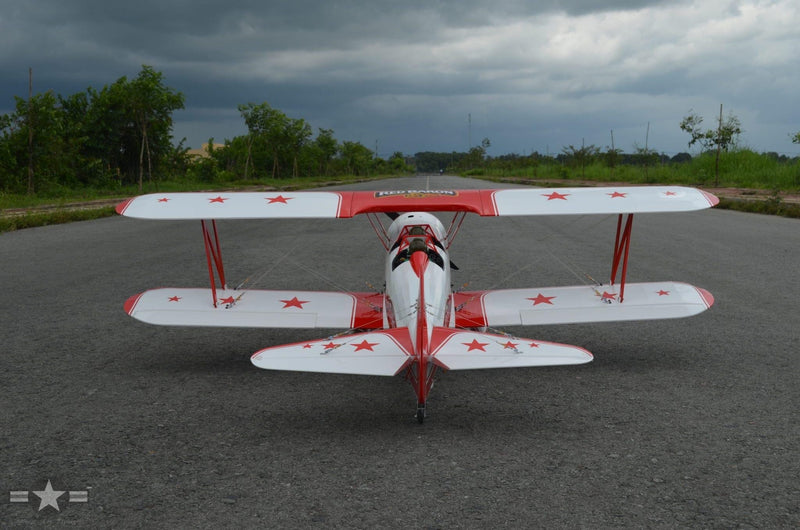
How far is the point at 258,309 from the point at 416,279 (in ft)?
5.82

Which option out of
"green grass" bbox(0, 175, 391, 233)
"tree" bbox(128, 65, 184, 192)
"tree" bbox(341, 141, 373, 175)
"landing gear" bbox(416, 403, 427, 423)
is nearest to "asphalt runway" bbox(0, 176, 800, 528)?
"landing gear" bbox(416, 403, 427, 423)

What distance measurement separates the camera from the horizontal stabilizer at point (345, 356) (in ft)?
12.8

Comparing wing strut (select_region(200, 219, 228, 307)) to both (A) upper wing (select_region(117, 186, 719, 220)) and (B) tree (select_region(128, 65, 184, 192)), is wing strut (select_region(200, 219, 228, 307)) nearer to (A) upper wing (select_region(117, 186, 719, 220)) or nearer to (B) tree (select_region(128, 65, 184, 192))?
(A) upper wing (select_region(117, 186, 719, 220))

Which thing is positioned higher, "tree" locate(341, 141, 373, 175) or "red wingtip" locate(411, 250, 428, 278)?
"tree" locate(341, 141, 373, 175)

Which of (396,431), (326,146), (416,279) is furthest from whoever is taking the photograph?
(326,146)

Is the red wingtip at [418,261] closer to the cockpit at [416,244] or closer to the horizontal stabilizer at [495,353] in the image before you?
the cockpit at [416,244]

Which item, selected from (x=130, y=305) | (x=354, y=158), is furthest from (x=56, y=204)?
(x=354, y=158)

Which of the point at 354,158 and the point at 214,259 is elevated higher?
the point at 354,158

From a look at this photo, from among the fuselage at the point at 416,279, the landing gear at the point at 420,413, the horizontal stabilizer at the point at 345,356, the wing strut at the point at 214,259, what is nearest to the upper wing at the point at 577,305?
the fuselage at the point at 416,279

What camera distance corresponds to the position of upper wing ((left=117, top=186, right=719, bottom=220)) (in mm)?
5423

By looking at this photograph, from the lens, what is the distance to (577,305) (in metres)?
6.13

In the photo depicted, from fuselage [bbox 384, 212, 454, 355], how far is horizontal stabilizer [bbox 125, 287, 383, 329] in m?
0.59

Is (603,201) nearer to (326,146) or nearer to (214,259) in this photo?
(214,259)

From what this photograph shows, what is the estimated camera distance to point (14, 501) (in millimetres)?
3354
